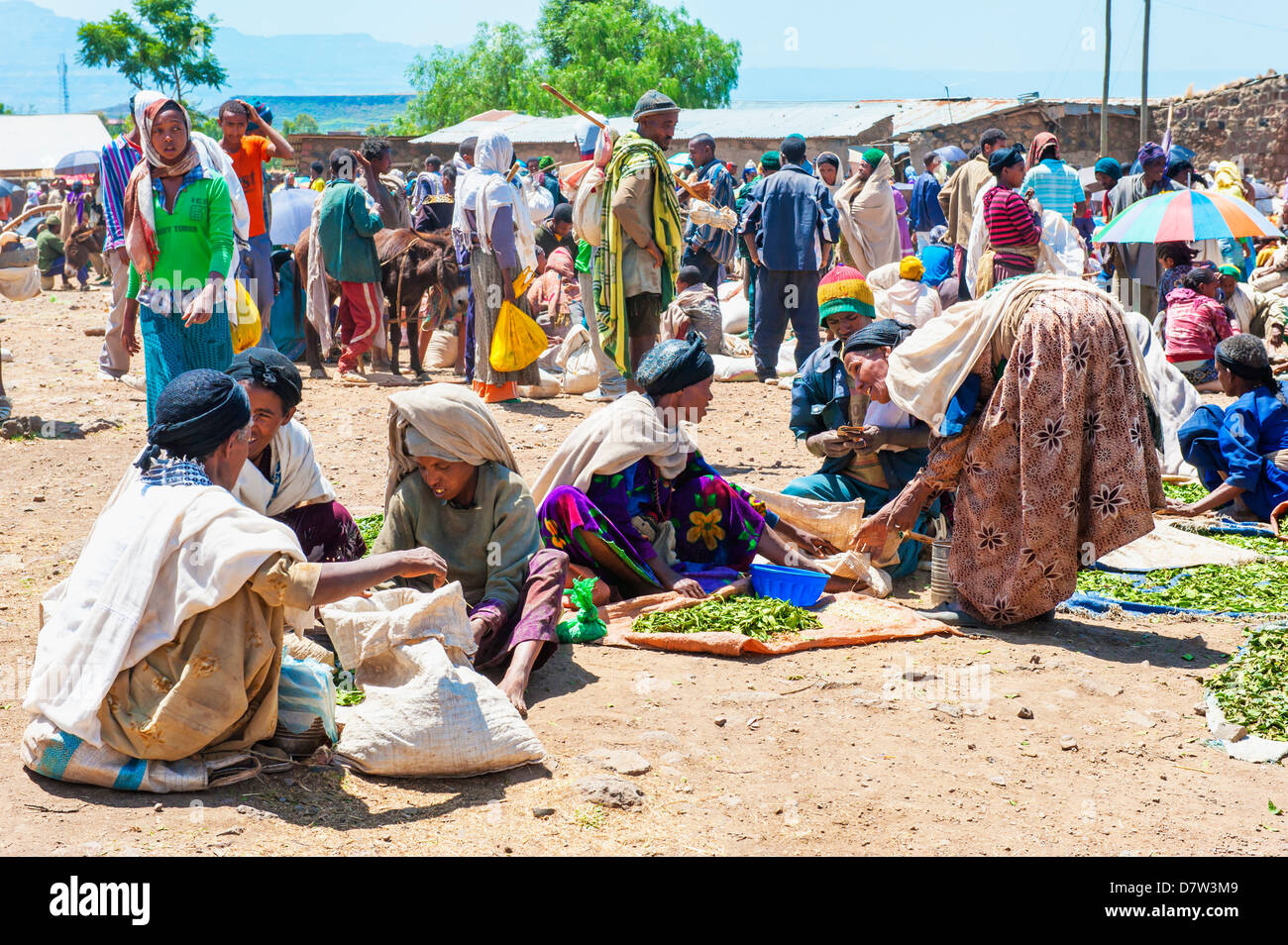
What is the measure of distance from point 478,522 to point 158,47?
49.7 meters

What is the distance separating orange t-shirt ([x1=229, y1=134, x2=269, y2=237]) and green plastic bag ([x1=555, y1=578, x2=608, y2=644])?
590 centimetres

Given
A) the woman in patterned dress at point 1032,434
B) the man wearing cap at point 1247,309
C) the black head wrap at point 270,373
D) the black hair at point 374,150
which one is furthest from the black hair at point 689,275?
the black head wrap at point 270,373

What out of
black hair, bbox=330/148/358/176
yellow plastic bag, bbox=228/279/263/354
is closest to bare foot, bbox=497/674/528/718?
yellow plastic bag, bbox=228/279/263/354

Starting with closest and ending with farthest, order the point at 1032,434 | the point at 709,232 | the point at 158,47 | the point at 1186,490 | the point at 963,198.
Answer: the point at 1032,434 < the point at 1186,490 < the point at 963,198 < the point at 709,232 < the point at 158,47

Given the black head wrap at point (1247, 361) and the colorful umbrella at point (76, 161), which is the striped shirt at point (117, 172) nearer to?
the black head wrap at point (1247, 361)

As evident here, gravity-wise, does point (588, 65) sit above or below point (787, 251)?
above

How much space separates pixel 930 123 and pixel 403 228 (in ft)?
55.6

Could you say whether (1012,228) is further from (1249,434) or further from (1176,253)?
(1176,253)

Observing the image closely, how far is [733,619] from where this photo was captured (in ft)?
16.6

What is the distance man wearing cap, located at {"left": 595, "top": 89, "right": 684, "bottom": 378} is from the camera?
814 centimetres

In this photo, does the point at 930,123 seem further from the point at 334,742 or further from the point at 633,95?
the point at 633,95

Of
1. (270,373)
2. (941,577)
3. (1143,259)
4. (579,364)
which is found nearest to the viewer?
(270,373)

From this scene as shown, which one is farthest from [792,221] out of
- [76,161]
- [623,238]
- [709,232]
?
[76,161]

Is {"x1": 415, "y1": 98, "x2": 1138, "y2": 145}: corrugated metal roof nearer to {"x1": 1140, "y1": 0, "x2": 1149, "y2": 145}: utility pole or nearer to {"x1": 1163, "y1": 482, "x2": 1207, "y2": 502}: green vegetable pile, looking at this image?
{"x1": 1140, "y1": 0, "x2": 1149, "y2": 145}: utility pole
